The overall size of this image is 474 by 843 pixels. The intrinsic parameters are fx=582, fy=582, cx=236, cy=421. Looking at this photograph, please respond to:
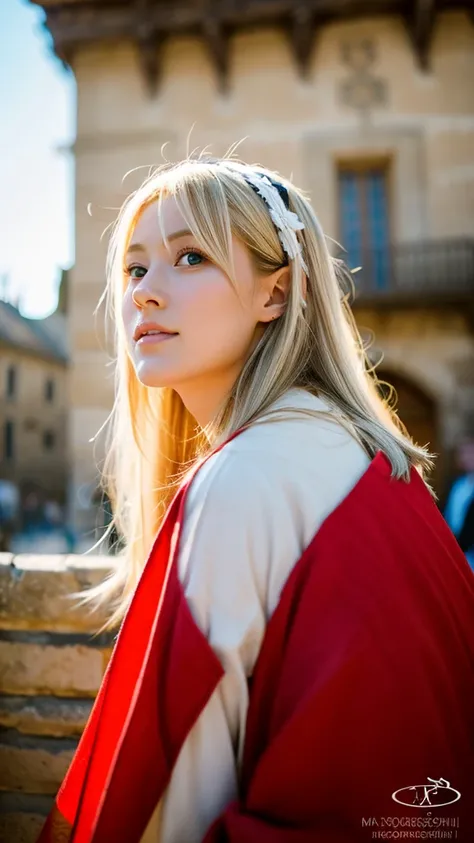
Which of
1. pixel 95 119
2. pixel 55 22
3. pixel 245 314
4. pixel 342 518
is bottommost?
pixel 342 518

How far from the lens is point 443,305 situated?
8.97 m

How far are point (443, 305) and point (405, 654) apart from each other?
897 centimetres

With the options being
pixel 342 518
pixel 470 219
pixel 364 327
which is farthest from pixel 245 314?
pixel 470 219

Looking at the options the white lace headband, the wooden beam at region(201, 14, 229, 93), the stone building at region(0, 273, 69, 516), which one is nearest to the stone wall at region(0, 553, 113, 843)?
the white lace headband

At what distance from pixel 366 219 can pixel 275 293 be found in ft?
29.9

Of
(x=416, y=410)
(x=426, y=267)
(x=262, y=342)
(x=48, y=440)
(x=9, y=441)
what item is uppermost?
(x=426, y=267)

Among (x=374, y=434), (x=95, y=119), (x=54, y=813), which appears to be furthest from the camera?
Result: (x=95, y=119)

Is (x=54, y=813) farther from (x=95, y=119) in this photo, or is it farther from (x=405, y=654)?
(x=95, y=119)

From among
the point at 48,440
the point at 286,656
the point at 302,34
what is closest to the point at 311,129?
the point at 302,34

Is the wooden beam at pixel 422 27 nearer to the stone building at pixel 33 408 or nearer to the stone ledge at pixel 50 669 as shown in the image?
the stone ledge at pixel 50 669

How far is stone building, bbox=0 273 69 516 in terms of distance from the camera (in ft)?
91.7

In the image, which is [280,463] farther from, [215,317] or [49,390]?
[49,390]

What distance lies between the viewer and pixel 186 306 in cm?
111

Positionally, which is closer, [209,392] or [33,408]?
[209,392]
